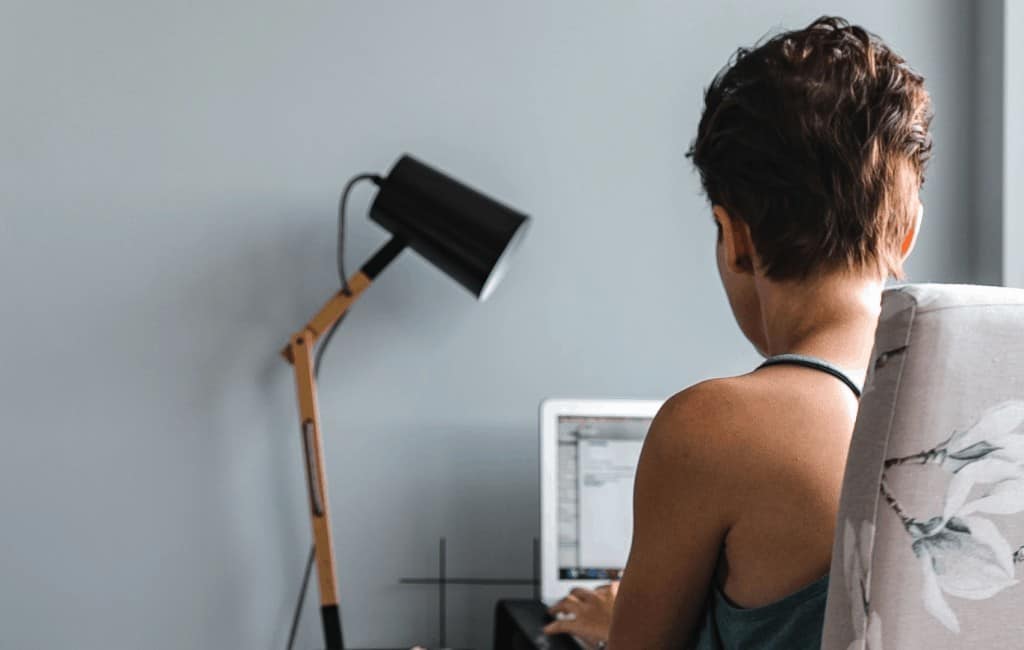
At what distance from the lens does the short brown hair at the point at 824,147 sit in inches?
32.0

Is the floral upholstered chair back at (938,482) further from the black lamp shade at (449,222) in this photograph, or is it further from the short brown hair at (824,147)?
the black lamp shade at (449,222)

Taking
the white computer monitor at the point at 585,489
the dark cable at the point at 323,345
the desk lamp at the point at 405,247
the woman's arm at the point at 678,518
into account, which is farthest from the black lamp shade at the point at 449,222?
the woman's arm at the point at 678,518

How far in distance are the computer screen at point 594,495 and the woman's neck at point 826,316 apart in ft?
3.05

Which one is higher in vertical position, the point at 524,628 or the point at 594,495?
the point at 594,495

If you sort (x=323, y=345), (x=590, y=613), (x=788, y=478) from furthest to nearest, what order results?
1. (x=323, y=345)
2. (x=590, y=613)
3. (x=788, y=478)

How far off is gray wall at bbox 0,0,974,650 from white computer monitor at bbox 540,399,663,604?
0.16 meters

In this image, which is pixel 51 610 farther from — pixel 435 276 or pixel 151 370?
pixel 435 276

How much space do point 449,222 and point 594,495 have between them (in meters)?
0.48

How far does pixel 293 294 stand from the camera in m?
1.90

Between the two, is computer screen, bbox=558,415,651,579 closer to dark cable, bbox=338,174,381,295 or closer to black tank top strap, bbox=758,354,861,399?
dark cable, bbox=338,174,381,295

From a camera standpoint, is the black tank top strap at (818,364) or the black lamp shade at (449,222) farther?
the black lamp shade at (449,222)

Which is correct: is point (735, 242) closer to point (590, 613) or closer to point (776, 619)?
point (776, 619)

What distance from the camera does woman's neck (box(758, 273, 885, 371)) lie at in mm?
808

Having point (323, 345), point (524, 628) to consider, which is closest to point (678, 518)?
point (524, 628)
